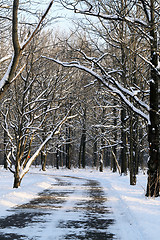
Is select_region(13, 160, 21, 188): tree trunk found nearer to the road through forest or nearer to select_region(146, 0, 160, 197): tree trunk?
the road through forest

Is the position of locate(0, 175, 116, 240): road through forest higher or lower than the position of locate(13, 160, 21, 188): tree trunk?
lower

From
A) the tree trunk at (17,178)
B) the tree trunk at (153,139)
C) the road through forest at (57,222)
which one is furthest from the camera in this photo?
the tree trunk at (17,178)

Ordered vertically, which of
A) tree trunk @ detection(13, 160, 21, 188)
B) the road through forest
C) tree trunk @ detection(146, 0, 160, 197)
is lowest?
the road through forest

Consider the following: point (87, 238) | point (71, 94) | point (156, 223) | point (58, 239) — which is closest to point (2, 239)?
point (58, 239)

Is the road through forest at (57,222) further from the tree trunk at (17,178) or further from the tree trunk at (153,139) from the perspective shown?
the tree trunk at (17,178)

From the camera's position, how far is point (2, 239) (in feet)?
18.8

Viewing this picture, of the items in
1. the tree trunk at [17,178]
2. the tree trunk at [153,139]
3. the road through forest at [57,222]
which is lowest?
the road through forest at [57,222]

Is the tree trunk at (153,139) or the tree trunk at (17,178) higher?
the tree trunk at (153,139)

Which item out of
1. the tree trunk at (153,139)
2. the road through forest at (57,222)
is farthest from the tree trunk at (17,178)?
the tree trunk at (153,139)

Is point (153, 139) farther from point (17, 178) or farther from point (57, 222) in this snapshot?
point (17, 178)

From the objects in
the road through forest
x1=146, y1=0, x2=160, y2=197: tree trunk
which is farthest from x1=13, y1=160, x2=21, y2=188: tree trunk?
x1=146, y1=0, x2=160, y2=197: tree trunk

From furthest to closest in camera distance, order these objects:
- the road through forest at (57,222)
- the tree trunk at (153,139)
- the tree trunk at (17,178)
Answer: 1. the tree trunk at (17,178)
2. the tree trunk at (153,139)
3. the road through forest at (57,222)

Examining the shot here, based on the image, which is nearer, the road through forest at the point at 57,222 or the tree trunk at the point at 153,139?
the road through forest at the point at 57,222

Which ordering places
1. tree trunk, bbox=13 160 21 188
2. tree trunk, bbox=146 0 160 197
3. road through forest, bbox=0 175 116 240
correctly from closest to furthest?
1. road through forest, bbox=0 175 116 240
2. tree trunk, bbox=146 0 160 197
3. tree trunk, bbox=13 160 21 188
